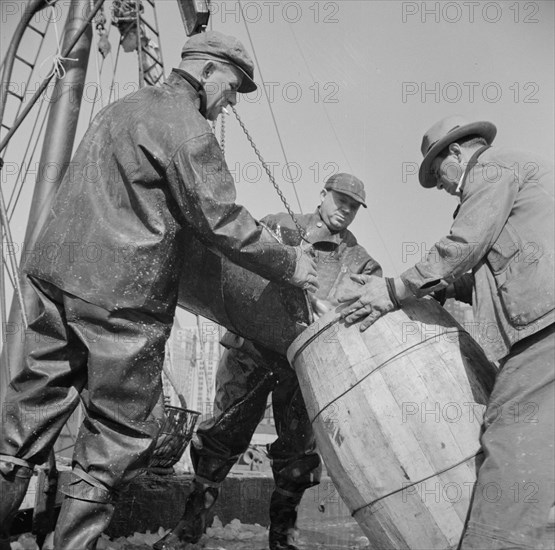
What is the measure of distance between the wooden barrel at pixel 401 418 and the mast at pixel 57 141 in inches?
226

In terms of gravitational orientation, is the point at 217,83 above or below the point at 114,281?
above

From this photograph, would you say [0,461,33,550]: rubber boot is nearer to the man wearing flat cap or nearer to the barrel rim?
the barrel rim

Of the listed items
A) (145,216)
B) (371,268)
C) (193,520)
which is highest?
(145,216)

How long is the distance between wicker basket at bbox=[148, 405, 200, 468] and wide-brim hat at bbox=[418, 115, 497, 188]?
2.75 meters

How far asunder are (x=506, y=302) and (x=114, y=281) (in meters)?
1.64

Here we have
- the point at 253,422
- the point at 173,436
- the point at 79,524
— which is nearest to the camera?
the point at 79,524

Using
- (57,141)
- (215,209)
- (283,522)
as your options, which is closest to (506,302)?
(215,209)

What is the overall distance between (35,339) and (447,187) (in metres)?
2.05

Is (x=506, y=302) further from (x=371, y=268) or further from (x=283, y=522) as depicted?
(x=283, y=522)

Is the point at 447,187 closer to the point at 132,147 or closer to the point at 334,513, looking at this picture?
the point at 132,147

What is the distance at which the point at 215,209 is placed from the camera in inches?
117

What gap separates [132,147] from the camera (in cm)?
307

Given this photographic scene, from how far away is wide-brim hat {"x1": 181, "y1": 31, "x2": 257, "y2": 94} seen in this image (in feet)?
11.1

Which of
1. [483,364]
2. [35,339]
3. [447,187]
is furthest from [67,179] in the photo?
[483,364]
